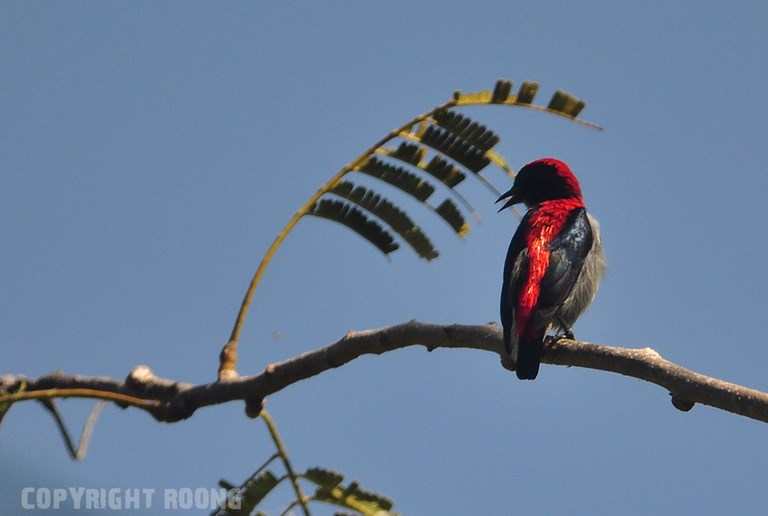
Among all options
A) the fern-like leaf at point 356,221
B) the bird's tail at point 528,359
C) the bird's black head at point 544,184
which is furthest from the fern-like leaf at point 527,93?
the bird's black head at point 544,184

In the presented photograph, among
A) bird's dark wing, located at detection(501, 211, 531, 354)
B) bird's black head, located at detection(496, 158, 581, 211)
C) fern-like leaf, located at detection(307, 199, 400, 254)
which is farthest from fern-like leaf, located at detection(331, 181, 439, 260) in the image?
bird's black head, located at detection(496, 158, 581, 211)

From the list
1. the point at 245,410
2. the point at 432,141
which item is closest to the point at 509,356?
the point at 432,141

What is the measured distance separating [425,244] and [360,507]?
59.5 inches

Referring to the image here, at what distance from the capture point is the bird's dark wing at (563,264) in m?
6.68

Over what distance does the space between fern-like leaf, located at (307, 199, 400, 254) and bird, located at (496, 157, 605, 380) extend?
0.80m

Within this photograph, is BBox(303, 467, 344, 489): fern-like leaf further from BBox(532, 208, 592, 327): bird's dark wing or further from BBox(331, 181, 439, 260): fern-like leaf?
BBox(532, 208, 592, 327): bird's dark wing

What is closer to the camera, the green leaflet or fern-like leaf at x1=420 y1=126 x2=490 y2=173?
the green leaflet

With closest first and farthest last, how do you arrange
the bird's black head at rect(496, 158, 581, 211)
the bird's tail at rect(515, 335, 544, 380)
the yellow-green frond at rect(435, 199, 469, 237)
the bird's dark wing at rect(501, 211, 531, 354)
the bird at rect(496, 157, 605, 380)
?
the yellow-green frond at rect(435, 199, 469, 237)
the bird's tail at rect(515, 335, 544, 380)
the bird at rect(496, 157, 605, 380)
the bird's dark wing at rect(501, 211, 531, 354)
the bird's black head at rect(496, 158, 581, 211)

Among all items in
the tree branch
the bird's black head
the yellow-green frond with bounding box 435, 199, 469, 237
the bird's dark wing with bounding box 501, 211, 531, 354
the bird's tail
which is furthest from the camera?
the bird's black head

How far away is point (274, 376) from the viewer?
14.3ft

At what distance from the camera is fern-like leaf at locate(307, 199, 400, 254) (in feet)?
16.8

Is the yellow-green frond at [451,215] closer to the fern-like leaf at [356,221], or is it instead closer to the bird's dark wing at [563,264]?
the fern-like leaf at [356,221]

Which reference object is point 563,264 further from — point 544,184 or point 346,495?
point 346,495

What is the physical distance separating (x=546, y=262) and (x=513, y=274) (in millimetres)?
207
